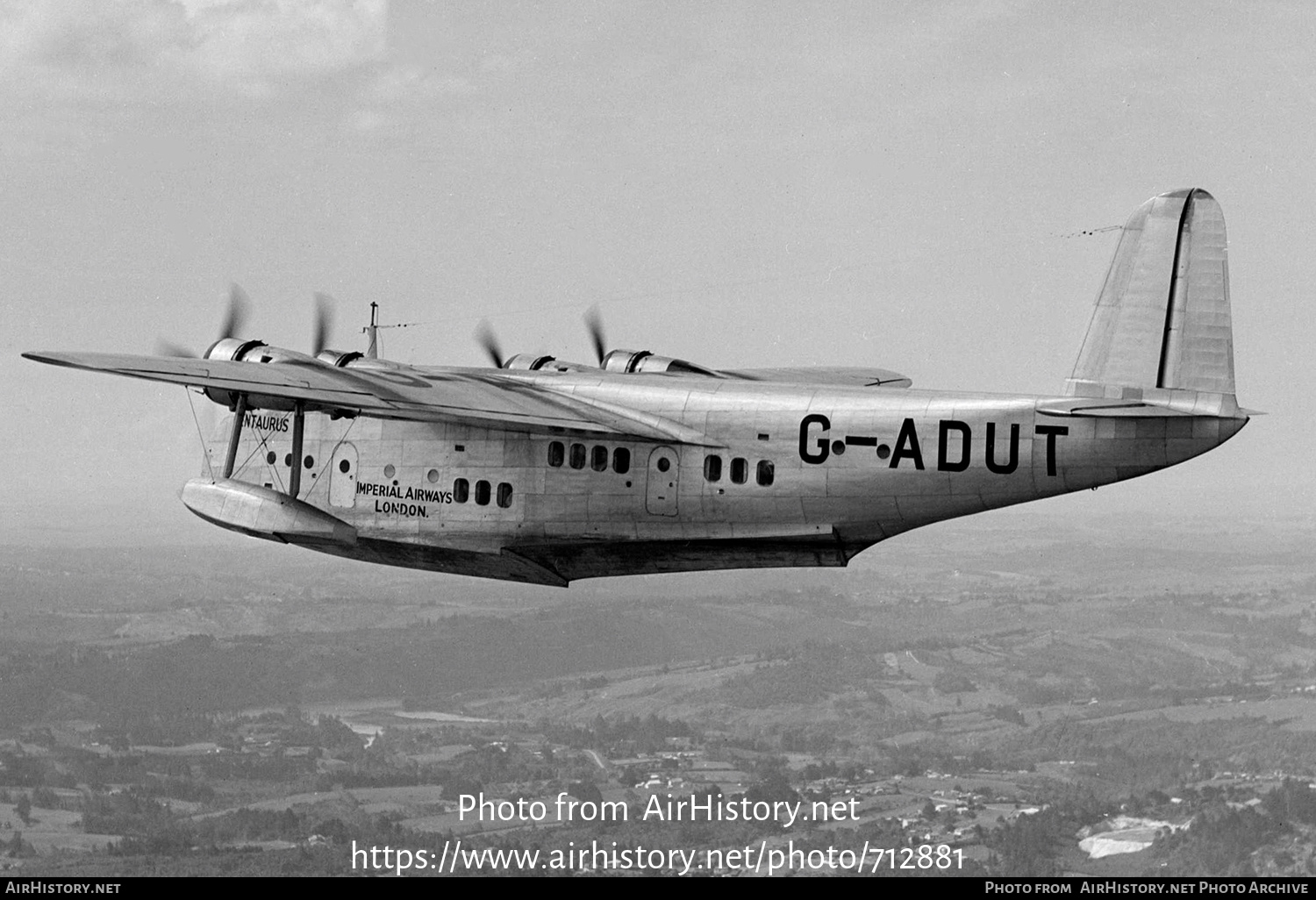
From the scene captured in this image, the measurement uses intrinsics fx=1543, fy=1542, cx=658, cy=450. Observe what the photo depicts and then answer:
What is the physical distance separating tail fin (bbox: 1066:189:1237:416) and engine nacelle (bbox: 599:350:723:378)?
7423 mm

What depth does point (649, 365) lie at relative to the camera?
96.6 feet

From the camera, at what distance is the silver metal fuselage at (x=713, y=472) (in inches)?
947

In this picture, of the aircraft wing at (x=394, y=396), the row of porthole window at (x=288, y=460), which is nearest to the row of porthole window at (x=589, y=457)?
the aircraft wing at (x=394, y=396)

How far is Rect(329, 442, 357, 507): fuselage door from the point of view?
28.6 meters

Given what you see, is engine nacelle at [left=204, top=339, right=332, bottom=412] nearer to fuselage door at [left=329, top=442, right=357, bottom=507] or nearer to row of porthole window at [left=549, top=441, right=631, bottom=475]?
fuselage door at [left=329, top=442, right=357, bottom=507]

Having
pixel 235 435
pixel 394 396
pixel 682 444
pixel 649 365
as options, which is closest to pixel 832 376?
pixel 649 365

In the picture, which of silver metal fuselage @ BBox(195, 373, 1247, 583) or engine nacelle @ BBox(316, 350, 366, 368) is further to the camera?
engine nacelle @ BBox(316, 350, 366, 368)

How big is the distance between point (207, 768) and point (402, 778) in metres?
17.3

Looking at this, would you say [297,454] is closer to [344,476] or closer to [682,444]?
[344,476]

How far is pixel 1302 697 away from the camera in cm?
15712

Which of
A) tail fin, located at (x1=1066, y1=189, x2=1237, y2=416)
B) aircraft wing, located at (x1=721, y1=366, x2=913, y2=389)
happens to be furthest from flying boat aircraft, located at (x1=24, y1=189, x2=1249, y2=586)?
aircraft wing, located at (x1=721, y1=366, x2=913, y2=389)
